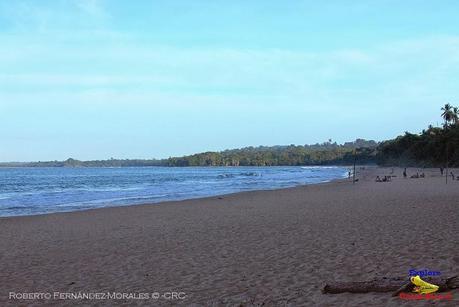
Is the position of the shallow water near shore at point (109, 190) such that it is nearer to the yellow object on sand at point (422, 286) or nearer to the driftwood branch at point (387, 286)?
the driftwood branch at point (387, 286)

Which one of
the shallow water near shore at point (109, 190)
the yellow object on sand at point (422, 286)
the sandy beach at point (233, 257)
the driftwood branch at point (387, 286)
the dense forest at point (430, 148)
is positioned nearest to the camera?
the yellow object on sand at point (422, 286)

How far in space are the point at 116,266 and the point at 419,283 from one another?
592cm

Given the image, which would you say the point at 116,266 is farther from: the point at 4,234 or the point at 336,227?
the point at 4,234

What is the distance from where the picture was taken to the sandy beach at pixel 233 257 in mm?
6688

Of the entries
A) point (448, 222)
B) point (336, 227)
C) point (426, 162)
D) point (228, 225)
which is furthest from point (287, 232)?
point (426, 162)

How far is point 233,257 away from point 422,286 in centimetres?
450

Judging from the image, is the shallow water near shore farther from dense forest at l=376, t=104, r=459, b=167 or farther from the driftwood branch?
dense forest at l=376, t=104, r=459, b=167

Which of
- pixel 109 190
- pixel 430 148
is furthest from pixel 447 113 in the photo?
pixel 109 190

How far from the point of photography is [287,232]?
478 inches

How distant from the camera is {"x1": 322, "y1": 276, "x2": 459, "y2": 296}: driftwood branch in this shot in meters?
5.37

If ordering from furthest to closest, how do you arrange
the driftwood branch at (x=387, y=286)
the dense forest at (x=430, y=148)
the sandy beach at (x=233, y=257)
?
the dense forest at (x=430, y=148) → the sandy beach at (x=233, y=257) → the driftwood branch at (x=387, y=286)

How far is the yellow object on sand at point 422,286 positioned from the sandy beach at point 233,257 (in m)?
0.24

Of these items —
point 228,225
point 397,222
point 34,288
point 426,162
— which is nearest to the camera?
point 34,288

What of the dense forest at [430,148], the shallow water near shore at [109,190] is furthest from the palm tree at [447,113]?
the shallow water near shore at [109,190]
